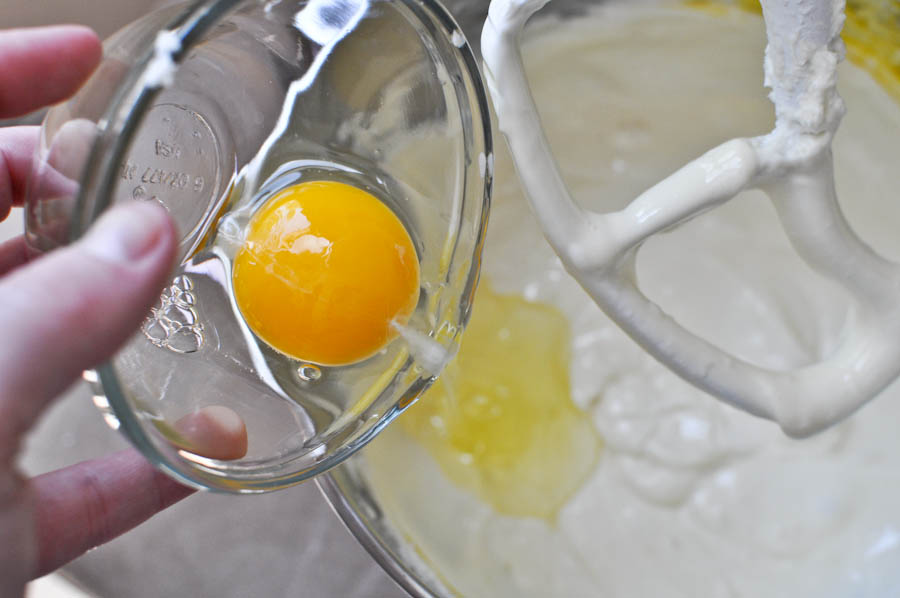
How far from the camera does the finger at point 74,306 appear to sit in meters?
0.38

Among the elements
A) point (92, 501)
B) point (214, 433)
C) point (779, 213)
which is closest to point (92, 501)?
point (92, 501)

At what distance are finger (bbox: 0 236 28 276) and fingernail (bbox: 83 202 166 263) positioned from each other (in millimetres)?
377

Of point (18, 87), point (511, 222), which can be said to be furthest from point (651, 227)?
point (18, 87)

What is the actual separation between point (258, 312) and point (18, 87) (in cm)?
27

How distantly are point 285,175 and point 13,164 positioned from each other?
284 millimetres

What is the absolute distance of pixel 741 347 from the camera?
95 centimetres

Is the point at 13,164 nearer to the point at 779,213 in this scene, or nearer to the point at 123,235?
the point at 123,235

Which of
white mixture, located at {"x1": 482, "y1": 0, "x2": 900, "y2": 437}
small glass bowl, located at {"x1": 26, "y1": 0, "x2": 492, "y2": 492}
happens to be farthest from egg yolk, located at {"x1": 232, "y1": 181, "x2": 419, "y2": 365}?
white mixture, located at {"x1": 482, "y1": 0, "x2": 900, "y2": 437}

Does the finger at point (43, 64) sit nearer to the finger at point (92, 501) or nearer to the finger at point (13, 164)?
the finger at point (13, 164)

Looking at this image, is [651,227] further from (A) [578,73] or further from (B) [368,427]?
(A) [578,73]

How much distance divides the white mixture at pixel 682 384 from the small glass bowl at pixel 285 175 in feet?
0.62

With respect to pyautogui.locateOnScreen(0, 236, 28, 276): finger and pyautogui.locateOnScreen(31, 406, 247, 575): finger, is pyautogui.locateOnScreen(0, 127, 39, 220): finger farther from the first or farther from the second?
pyautogui.locateOnScreen(31, 406, 247, 575): finger

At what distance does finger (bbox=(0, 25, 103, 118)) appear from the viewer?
1.89 ft

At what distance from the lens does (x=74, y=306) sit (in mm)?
385
